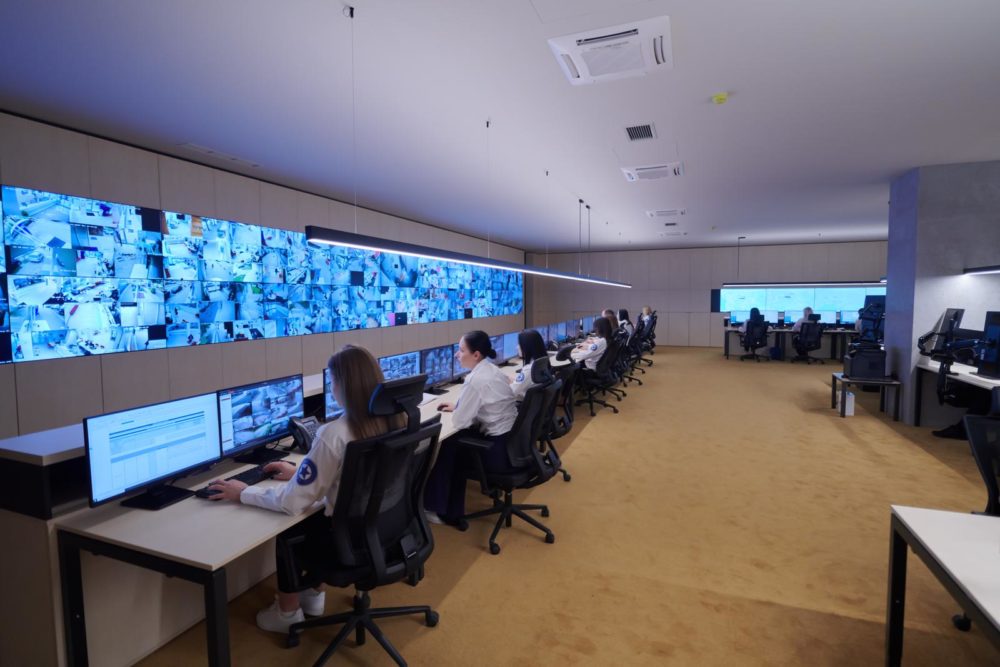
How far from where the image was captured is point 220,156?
15.6ft

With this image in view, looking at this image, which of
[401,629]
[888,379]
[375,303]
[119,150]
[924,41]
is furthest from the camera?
[375,303]

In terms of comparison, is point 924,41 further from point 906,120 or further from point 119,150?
point 119,150

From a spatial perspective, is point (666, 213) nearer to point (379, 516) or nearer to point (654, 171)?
point (654, 171)

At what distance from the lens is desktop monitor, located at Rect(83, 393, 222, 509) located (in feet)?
5.51

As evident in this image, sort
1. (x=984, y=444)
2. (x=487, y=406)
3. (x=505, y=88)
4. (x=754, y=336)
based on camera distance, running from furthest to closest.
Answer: (x=754, y=336)
(x=505, y=88)
(x=487, y=406)
(x=984, y=444)

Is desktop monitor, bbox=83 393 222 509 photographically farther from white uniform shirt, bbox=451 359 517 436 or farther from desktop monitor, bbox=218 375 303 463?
white uniform shirt, bbox=451 359 517 436

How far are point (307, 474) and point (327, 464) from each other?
82mm

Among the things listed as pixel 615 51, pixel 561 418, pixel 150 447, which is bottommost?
pixel 561 418

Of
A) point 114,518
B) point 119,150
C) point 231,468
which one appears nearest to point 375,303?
point 119,150

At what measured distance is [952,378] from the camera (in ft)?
15.5

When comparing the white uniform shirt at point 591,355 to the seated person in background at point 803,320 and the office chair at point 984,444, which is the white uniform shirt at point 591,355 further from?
the seated person in background at point 803,320

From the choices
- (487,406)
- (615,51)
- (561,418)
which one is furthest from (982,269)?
(487,406)

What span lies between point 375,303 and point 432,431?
19.9ft

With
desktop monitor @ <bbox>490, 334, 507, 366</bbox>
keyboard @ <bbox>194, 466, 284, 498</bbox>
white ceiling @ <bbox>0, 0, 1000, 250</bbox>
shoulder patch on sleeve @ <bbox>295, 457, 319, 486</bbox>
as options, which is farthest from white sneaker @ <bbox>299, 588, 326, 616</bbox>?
desktop monitor @ <bbox>490, 334, 507, 366</bbox>
